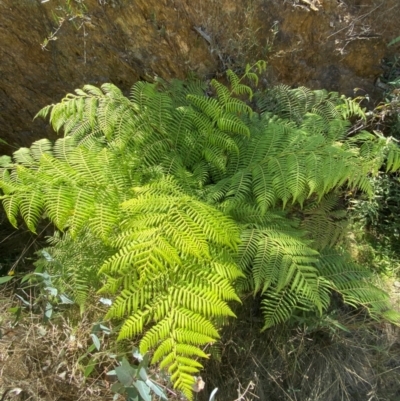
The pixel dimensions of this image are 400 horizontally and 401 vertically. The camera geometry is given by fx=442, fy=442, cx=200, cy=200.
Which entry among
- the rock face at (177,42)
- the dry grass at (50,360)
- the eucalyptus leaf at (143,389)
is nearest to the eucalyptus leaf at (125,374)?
the eucalyptus leaf at (143,389)

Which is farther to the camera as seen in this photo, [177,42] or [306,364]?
[177,42]

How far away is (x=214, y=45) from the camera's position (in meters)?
2.98

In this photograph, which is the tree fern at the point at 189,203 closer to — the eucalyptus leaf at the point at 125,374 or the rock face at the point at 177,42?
the eucalyptus leaf at the point at 125,374

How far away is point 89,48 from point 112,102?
0.72 m

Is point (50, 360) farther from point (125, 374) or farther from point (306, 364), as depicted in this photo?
point (306, 364)

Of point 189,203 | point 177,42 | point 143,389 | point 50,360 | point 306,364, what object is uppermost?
point 177,42

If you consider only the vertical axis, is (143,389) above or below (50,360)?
above

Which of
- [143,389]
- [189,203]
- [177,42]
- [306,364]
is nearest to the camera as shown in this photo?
[143,389]

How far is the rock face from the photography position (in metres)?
2.85

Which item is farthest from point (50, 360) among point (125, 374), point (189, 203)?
point (189, 203)

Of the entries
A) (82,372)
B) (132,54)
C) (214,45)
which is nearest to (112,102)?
(132,54)

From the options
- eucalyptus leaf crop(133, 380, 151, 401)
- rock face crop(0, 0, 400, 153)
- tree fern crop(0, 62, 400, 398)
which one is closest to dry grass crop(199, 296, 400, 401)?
Result: tree fern crop(0, 62, 400, 398)

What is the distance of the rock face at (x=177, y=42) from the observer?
2.85m

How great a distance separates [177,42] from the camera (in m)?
2.95
